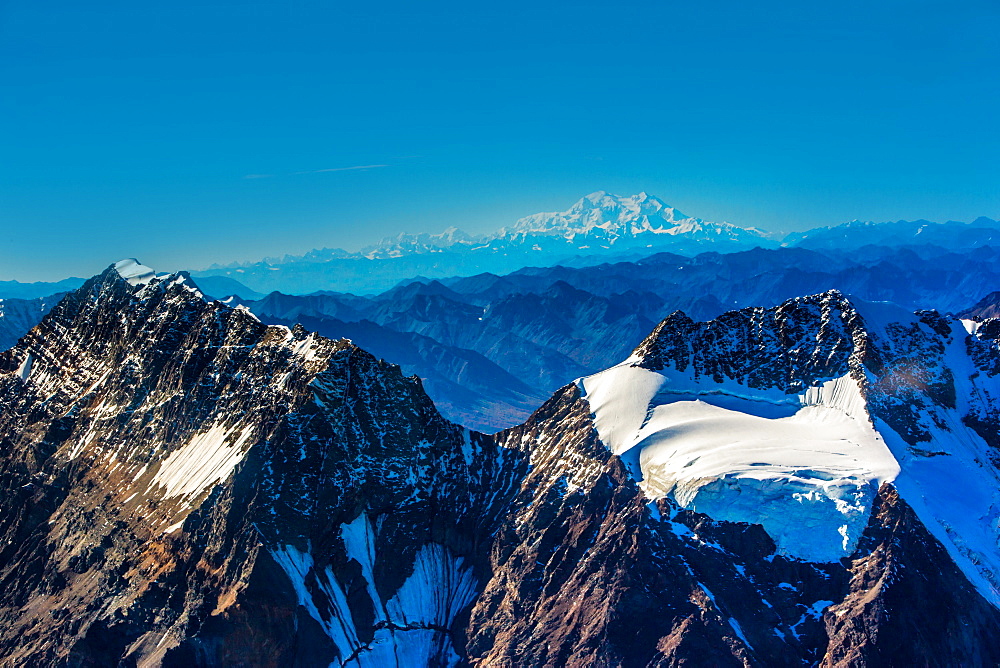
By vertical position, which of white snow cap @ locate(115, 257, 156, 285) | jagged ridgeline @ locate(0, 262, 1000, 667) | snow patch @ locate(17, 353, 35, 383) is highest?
white snow cap @ locate(115, 257, 156, 285)

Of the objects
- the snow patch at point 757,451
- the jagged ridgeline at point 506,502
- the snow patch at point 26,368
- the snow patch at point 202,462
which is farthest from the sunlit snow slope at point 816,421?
the snow patch at point 26,368

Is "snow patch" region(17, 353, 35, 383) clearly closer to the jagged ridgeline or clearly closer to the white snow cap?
the jagged ridgeline

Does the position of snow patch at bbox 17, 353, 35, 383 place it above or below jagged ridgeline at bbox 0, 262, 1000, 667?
above

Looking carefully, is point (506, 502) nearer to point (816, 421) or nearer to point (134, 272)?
point (816, 421)

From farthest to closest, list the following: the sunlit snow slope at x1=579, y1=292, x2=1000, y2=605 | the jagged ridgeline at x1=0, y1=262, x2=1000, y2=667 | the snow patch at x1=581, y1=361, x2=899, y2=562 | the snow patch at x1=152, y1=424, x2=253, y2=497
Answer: the snow patch at x1=152, y1=424, x2=253, y2=497, the sunlit snow slope at x1=579, y1=292, x2=1000, y2=605, the snow patch at x1=581, y1=361, x2=899, y2=562, the jagged ridgeline at x1=0, y1=262, x2=1000, y2=667

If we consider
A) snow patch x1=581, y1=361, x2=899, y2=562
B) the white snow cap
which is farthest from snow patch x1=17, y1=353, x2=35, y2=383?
snow patch x1=581, y1=361, x2=899, y2=562

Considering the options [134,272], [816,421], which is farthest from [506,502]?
[134,272]
